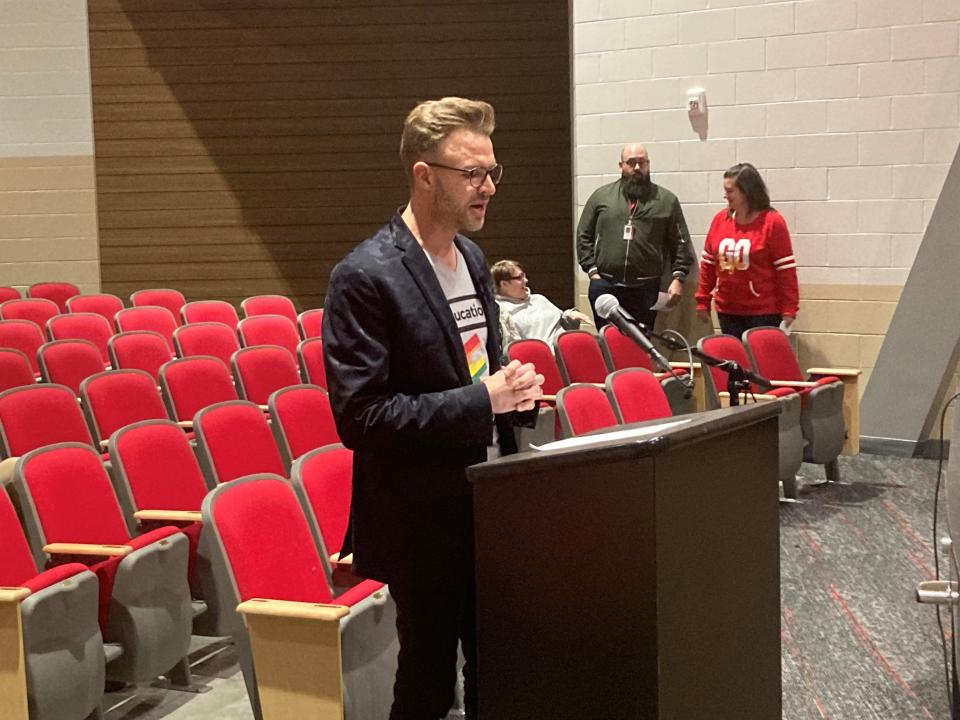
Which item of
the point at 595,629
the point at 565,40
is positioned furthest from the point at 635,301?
the point at 595,629

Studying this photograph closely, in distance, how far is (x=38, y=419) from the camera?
395 cm

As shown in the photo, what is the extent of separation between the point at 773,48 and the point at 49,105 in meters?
5.28

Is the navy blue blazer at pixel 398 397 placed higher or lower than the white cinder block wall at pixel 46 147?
lower

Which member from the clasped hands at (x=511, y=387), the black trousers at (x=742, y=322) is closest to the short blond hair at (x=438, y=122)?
the clasped hands at (x=511, y=387)

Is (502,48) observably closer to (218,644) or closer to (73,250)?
(73,250)

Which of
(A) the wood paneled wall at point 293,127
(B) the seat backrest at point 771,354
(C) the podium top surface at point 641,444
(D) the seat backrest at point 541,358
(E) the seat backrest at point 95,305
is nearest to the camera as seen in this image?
(C) the podium top surface at point 641,444

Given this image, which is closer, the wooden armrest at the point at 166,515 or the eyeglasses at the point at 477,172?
the eyeglasses at the point at 477,172

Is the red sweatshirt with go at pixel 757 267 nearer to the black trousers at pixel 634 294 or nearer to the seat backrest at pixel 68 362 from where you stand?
the black trousers at pixel 634 294

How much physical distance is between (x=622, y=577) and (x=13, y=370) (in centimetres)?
380

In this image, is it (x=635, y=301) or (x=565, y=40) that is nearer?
(x=635, y=301)

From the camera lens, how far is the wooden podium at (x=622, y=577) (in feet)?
4.90

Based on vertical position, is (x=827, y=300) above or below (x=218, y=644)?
above

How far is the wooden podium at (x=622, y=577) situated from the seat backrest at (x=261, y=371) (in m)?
3.33

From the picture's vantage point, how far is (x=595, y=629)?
5.09 feet
